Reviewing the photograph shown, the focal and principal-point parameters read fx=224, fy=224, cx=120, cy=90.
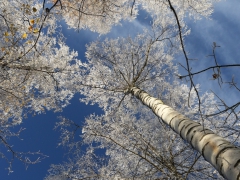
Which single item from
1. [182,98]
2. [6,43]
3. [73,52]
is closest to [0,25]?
[6,43]

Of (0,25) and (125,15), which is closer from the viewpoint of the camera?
(0,25)

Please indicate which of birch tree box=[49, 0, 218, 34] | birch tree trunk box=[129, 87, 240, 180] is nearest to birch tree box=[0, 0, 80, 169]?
birch tree box=[49, 0, 218, 34]

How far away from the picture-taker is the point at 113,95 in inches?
315

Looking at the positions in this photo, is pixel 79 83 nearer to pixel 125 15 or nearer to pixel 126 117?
pixel 126 117

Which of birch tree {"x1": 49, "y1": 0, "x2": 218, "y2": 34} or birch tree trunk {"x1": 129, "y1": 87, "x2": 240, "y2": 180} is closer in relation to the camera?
birch tree trunk {"x1": 129, "y1": 87, "x2": 240, "y2": 180}

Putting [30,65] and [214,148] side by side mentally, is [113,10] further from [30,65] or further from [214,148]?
[214,148]

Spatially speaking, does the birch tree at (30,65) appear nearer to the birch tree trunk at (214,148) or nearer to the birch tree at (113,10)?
the birch tree at (113,10)

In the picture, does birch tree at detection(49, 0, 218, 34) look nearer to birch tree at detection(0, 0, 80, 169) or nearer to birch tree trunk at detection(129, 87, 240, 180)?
birch tree at detection(0, 0, 80, 169)

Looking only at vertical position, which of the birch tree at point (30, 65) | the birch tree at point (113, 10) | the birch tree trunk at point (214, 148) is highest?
the birch tree at point (113, 10)

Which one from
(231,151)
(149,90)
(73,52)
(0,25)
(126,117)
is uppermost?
(73,52)

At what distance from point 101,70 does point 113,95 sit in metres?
0.99

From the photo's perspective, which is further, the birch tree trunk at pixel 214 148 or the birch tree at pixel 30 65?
the birch tree at pixel 30 65

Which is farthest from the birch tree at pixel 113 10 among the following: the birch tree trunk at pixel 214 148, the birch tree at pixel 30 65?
the birch tree trunk at pixel 214 148

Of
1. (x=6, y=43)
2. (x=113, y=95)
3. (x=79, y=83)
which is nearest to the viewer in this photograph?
(x=6, y=43)
